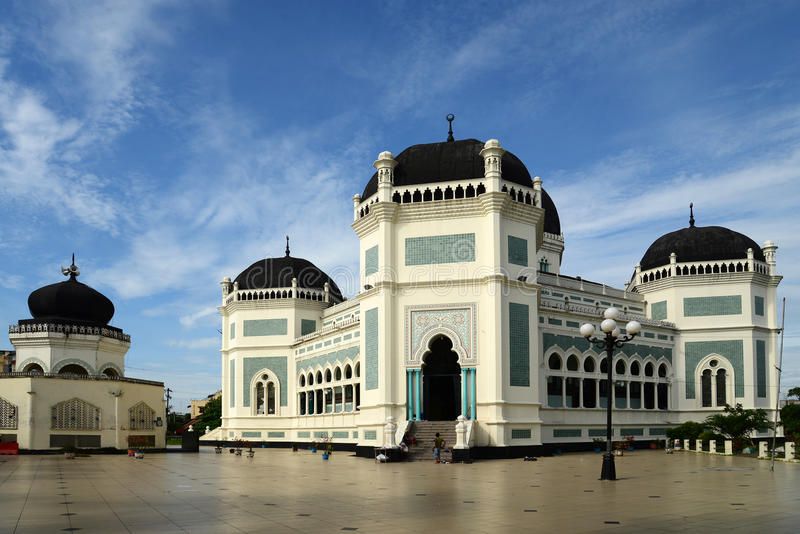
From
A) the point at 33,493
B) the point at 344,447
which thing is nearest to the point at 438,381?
the point at 344,447

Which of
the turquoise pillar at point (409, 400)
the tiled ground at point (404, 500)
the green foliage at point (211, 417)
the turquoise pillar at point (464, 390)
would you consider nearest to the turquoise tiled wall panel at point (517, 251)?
the turquoise pillar at point (464, 390)

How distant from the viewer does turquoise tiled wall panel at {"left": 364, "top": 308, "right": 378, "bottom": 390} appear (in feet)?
113

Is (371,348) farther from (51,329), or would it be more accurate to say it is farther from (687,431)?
(51,329)

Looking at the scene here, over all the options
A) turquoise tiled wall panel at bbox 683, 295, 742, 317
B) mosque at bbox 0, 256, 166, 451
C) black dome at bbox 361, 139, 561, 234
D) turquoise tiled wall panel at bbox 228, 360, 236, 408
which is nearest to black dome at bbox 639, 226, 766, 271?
turquoise tiled wall panel at bbox 683, 295, 742, 317

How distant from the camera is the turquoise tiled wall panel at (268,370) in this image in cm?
5056

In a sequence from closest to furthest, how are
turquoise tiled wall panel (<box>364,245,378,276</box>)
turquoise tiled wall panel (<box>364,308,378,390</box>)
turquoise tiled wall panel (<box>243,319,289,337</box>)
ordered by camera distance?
turquoise tiled wall panel (<box>364,308,378,390</box>)
turquoise tiled wall panel (<box>364,245,378,276</box>)
turquoise tiled wall panel (<box>243,319,289,337</box>)

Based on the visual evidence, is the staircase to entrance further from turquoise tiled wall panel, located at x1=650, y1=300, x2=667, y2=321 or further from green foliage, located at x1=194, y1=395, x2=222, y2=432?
green foliage, located at x1=194, y1=395, x2=222, y2=432

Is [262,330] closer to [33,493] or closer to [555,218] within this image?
[555,218]

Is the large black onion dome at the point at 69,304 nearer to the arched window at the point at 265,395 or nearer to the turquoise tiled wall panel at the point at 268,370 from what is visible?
the turquoise tiled wall panel at the point at 268,370

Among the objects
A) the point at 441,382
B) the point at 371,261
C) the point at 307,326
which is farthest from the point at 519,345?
the point at 307,326

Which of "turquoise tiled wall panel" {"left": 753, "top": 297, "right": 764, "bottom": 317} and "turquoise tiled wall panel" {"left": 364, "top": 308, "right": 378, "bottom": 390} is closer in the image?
"turquoise tiled wall panel" {"left": 364, "top": 308, "right": 378, "bottom": 390}

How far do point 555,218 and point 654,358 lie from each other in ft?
42.1

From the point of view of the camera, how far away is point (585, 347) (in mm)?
39312

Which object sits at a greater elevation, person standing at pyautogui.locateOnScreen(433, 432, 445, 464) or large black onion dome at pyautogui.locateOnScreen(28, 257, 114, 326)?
large black onion dome at pyautogui.locateOnScreen(28, 257, 114, 326)
